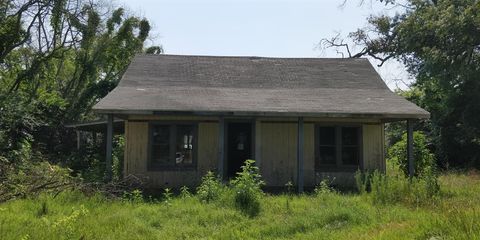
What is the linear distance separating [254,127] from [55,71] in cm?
2659

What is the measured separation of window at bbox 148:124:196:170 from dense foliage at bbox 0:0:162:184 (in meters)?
4.00

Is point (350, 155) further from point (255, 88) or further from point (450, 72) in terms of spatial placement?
point (450, 72)

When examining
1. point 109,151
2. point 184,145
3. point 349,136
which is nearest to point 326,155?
point 349,136

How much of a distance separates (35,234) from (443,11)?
1828 cm

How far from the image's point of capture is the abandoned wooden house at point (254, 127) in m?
13.3

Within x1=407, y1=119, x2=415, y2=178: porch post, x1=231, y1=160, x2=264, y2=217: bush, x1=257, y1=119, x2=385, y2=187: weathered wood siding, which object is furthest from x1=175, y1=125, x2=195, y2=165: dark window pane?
x1=407, y1=119, x2=415, y2=178: porch post

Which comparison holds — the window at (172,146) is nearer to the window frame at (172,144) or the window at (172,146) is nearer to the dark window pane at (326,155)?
the window frame at (172,144)

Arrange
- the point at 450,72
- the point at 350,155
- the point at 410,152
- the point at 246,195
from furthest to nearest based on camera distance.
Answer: the point at 450,72 < the point at 350,155 < the point at 410,152 < the point at 246,195

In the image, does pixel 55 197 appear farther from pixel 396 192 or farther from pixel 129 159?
pixel 396 192

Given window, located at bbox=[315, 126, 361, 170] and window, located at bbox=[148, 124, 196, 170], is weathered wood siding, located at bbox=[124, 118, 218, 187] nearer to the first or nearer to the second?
window, located at bbox=[148, 124, 196, 170]

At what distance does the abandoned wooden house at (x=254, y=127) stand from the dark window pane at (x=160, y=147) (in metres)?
0.03

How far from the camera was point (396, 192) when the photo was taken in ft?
33.7

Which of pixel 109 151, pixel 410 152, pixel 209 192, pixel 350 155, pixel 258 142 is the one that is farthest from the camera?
pixel 350 155

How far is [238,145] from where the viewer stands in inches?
623
